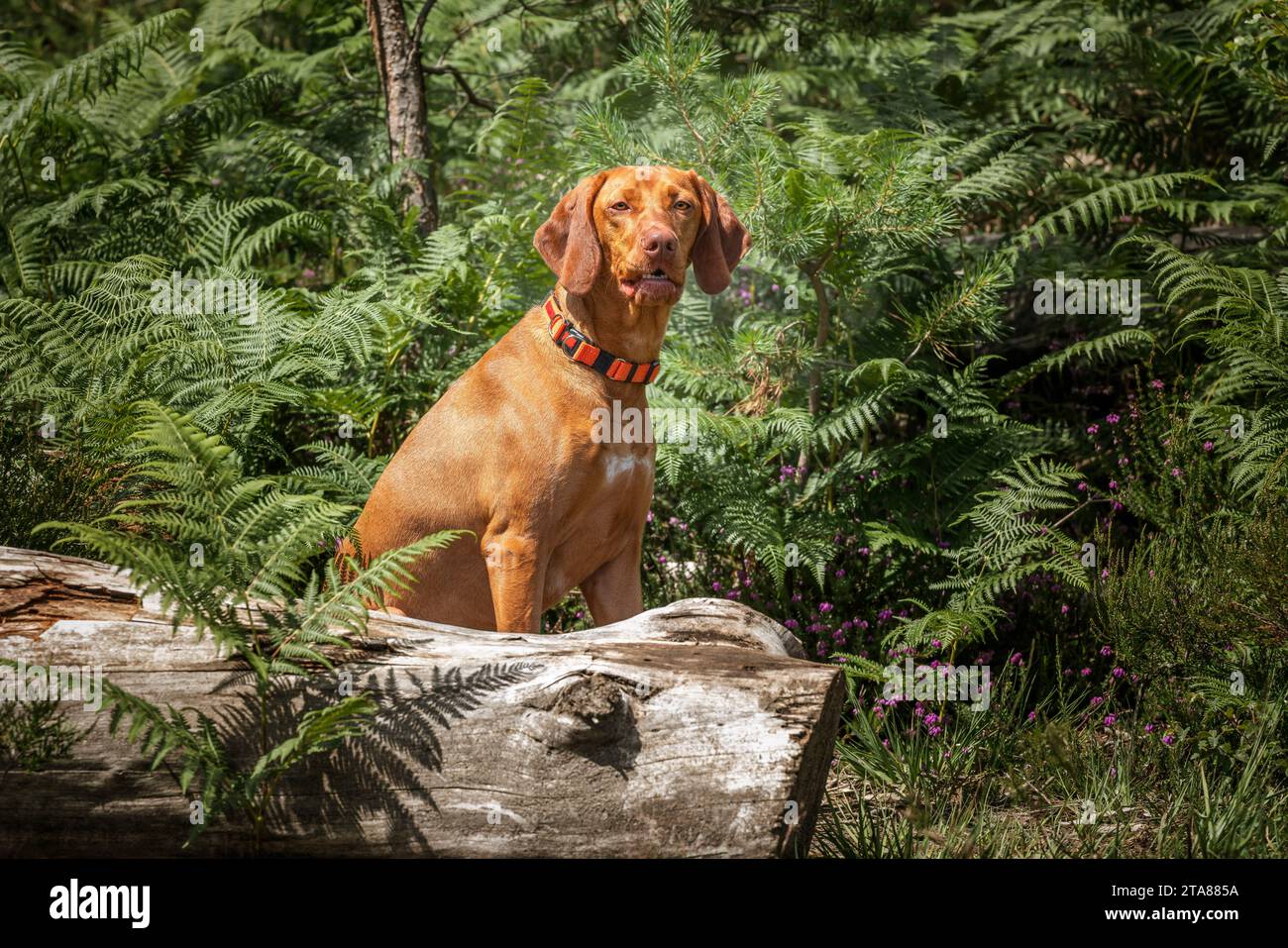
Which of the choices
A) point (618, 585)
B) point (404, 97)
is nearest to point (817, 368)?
point (618, 585)

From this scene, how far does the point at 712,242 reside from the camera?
163 inches

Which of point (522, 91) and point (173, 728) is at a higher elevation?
point (522, 91)

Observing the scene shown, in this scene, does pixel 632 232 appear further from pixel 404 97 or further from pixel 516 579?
pixel 404 97

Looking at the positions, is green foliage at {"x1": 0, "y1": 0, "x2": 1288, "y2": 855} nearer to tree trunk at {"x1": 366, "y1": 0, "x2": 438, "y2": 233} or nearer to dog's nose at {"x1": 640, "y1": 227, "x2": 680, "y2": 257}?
tree trunk at {"x1": 366, "y1": 0, "x2": 438, "y2": 233}

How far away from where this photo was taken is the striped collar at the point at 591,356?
3.94m

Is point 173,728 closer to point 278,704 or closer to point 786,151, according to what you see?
point 278,704

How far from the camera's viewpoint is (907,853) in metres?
3.81

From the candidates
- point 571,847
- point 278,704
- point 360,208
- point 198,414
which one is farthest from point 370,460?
point 571,847

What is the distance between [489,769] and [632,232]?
5.93 ft

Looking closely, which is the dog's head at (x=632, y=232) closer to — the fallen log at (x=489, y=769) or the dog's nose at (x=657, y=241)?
the dog's nose at (x=657, y=241)

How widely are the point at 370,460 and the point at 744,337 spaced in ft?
6.05

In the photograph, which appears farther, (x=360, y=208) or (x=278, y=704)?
(x=360, y=208)

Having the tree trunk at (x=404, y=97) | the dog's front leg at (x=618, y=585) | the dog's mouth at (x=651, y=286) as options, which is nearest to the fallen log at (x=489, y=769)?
the dog's front leg at (x=618, y=585)

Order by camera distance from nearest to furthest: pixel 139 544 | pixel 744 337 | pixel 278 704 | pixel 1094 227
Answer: pixel 278 704 → pixel 139 544 → pixel 744 337 → pixel 1094 227
